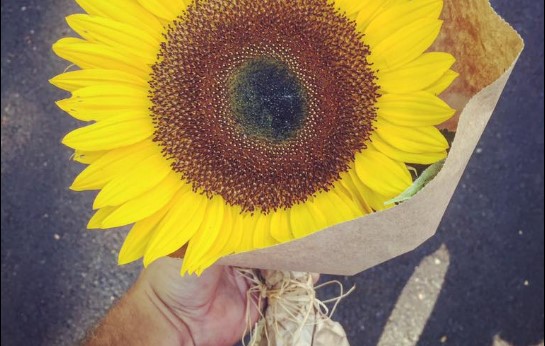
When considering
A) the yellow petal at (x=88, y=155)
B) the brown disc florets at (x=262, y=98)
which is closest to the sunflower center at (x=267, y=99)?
the brown disc florets at (x=262, y=98)

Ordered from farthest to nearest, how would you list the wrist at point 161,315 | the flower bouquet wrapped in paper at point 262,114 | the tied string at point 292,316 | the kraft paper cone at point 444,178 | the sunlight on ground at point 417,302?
the sunlight on ground at point 417,302
the wrist at point 161,315
the tied string at point 292,316
the flower bouquet wrapped in paper at point 262,114
the kraft paper cone at point 444,178

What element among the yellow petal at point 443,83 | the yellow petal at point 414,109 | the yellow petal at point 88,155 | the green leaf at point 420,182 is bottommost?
the yellow petal at point 88,155

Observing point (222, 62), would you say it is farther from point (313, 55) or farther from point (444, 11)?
point (444, 11)

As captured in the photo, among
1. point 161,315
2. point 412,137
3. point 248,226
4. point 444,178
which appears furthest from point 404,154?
point 161,315

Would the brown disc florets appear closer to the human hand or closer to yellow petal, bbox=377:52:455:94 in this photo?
yellow petal, bbox=377:52:455:94

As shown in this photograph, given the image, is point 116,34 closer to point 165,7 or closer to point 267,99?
point 165,7

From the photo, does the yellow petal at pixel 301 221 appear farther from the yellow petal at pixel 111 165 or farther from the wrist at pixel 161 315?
the wrist at pixel 161 315

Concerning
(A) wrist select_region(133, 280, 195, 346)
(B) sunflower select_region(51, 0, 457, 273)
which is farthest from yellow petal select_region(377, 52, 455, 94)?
(A) wrist select_region(133, 280, 195, 346)

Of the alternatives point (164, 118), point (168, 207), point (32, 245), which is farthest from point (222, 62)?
point (32, 245)
